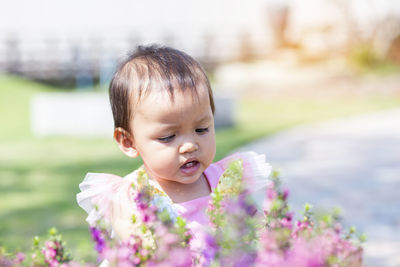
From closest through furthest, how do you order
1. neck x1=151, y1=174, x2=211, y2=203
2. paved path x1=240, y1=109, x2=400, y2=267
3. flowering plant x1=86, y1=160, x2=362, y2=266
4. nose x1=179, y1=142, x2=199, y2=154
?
flowering plant x1=86, y1=160, x2=362, y2=266 → nose x1=179, y1=142, x2=199, y2=154 → neck x1=151, y1=174, x2=211, y2=203 → paved path x1=240, y1=109, x2=400, y2=267

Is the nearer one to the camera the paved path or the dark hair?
the dark hair

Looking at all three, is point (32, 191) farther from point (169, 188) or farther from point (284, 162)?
point (169, 188)

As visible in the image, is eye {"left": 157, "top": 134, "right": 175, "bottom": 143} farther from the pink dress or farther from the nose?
the pink dress

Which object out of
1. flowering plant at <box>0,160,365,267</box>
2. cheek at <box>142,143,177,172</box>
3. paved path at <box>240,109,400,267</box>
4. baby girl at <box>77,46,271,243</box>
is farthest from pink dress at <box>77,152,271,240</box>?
paved path at <box>240,109,400,267</box>

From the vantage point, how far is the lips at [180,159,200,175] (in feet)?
7.76

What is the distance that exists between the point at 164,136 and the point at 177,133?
5 cm

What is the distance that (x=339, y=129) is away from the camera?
32.2ft

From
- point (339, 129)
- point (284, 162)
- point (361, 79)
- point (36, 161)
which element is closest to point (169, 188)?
point (284, 162)

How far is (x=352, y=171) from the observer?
22.7ft

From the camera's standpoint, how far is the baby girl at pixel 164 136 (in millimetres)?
2324

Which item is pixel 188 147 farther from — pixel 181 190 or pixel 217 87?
pixel 217 87

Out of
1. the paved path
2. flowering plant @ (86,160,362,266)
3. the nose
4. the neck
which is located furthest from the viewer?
the paved path

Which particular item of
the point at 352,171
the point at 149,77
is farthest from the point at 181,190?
the point at 352,171

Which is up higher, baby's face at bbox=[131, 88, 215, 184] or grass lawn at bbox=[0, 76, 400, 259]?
baby's face at bbox=[131, 88, 215, 184]
